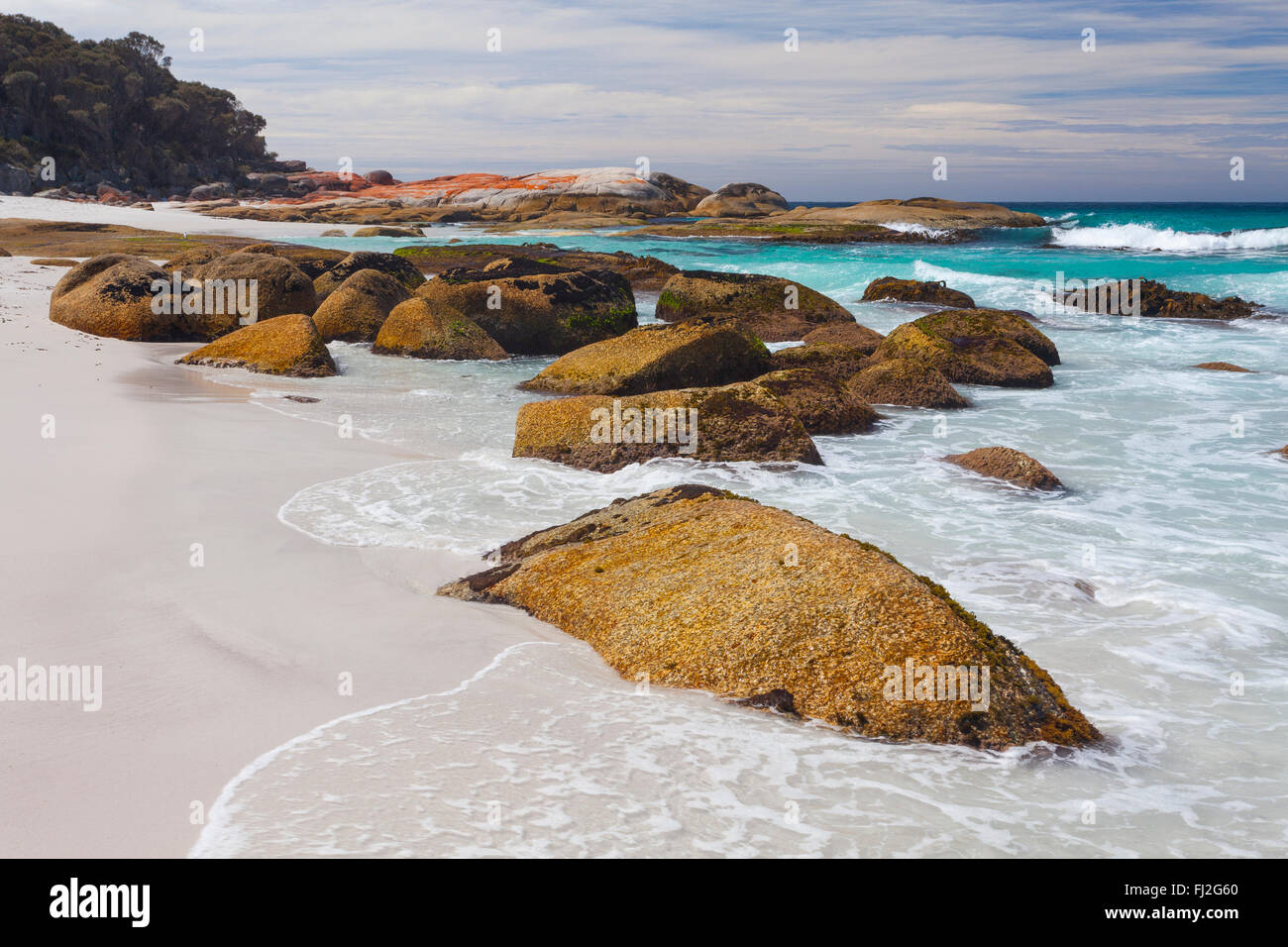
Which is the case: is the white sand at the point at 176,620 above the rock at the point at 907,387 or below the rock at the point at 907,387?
below

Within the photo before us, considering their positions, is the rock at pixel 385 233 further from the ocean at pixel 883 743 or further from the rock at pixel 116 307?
the ocean at pixel 883 743

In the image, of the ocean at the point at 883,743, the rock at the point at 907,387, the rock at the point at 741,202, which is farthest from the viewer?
the rock at the point at 741,202

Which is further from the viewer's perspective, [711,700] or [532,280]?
[532,280]

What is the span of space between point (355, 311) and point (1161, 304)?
19960 mm

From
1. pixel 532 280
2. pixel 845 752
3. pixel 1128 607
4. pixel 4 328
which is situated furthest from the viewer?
pixel 532 280

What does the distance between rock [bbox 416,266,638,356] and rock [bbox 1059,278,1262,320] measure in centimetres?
1468

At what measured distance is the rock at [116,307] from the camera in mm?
16406

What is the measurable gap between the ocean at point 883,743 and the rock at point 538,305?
12.3 ft

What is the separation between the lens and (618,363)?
40.0 feet

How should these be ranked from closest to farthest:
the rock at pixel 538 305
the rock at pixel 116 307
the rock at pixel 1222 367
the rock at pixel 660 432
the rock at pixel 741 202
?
the rock at pixel 660 432
the rock at pixel 1222 367
the rock at pixel 116 307
the rock at pixel 538 305
the rock at pixel 741 202

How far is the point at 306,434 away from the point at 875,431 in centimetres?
640

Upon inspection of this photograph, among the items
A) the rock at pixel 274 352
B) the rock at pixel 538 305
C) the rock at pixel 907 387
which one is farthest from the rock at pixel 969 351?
the rock at pixel 274 352
